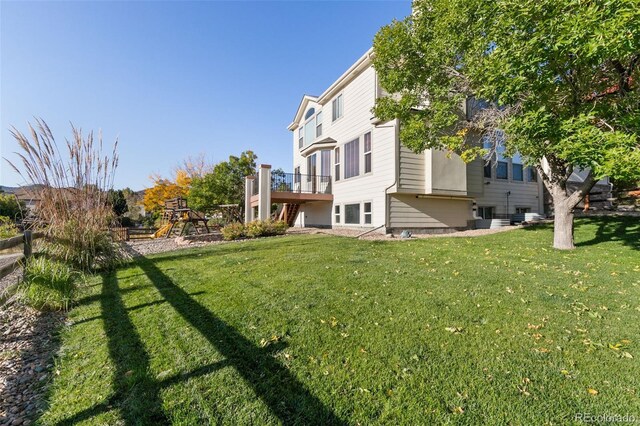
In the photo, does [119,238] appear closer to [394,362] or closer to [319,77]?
[394,362]

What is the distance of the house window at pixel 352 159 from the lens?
13031 millimetres

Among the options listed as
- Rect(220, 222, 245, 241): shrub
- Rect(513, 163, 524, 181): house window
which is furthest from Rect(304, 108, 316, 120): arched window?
Rect(513, 163, 524, 181): house window

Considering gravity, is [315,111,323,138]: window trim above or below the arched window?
below

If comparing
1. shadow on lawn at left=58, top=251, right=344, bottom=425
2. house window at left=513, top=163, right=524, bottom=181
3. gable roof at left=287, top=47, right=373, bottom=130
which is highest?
gable roof at left=287, top=47, right=373, bottom=130

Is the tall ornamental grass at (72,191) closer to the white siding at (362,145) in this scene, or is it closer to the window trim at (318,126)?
the white siding at (362,145)

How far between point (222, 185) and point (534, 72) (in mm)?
19770

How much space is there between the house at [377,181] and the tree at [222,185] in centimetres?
631

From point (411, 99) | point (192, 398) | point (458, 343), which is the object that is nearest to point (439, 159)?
point (411, 99)

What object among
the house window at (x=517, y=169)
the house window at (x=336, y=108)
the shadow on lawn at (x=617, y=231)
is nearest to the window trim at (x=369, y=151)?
the house window at (x=336, y=108)

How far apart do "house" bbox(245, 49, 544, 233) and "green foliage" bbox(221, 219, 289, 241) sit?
154cm

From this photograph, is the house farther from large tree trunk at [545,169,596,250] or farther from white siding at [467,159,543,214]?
large tree trunk at [545,169,596,250]

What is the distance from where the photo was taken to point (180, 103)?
555 inches

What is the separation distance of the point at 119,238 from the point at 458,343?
6.39 meters

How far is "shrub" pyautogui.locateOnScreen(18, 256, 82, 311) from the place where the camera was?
12.2 feet
